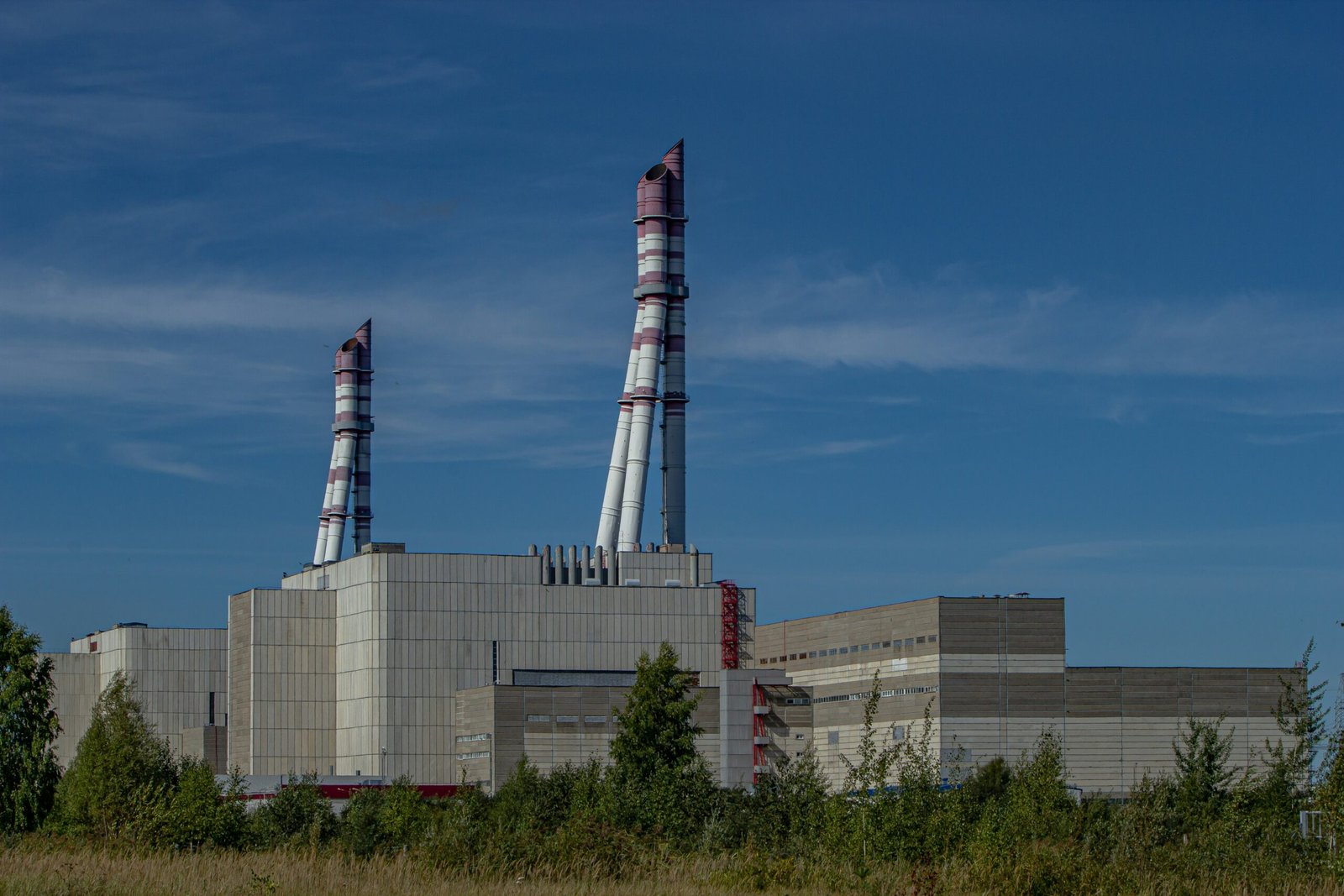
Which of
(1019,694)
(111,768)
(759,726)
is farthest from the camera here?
(759,726)

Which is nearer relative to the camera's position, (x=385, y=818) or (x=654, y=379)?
(x=385, y=818)

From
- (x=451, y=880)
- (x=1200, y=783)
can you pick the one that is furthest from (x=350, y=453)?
(x=451, y=880)

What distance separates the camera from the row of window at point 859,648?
110m

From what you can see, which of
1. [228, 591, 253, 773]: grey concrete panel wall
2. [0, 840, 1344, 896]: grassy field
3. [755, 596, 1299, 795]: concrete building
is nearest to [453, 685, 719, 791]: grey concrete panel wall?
[755, 596, 1299, 795]: concrete building

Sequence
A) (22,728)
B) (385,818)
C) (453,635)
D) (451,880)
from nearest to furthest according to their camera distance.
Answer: (451,880) < (385,818) < (22,728) < (453,635)

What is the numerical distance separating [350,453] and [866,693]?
2524 inches

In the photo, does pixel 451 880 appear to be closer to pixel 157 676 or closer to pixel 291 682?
pixel 291 682

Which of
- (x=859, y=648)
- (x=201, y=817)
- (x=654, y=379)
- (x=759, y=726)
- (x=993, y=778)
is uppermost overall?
(x=654, y=379)

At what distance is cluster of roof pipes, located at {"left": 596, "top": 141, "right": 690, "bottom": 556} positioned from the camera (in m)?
122

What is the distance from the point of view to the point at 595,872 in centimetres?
2955

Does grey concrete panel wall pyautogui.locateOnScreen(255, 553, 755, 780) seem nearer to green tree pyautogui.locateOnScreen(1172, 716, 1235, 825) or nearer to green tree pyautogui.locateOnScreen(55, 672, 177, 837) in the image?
green tree pyautogui.locateOnScreen(55, 672, 177, 837)

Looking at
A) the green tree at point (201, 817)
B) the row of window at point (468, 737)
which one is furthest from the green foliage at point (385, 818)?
the row of window at point (468, 737)

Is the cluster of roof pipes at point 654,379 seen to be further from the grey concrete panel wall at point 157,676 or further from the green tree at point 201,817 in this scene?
the green tree at point 201,817

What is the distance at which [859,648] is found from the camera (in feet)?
380
